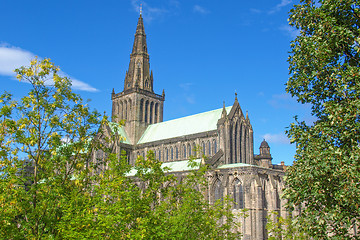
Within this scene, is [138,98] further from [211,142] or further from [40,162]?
[40,162]

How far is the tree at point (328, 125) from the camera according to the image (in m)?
14.2

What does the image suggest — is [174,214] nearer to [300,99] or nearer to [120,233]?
[120,233]

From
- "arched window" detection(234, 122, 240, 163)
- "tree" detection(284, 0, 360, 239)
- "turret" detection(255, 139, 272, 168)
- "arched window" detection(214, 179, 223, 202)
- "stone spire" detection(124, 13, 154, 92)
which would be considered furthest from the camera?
"stone spire" detection(124, 13, 154, 92)

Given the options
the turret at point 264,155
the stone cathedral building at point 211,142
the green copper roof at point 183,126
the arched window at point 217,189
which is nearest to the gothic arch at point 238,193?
the stone cathedral building at point 211,142

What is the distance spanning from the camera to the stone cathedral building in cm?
5109

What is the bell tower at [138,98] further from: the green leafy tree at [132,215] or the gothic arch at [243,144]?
the green leafy tree at [132,215]

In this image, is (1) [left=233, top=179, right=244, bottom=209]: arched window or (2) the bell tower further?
(2) the bell tower

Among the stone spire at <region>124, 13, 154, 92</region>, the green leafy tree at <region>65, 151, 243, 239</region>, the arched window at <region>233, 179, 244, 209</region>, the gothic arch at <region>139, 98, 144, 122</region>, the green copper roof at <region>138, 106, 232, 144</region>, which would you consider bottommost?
the green leafy tree at <region>65, 151, 243, 239</region>

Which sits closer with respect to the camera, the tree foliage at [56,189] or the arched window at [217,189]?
the tree foliage at [56,189]

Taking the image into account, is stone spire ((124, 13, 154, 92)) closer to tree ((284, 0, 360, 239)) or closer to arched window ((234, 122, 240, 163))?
arched window ((234, 122, 240, 163))

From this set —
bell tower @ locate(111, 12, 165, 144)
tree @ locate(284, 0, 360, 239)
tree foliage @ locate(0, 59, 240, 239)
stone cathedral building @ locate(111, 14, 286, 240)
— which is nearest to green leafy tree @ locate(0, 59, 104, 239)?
tree foliage @ locate(0, 59, 240, 239)

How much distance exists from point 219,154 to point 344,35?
43883 mm

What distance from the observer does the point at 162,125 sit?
3022 inches

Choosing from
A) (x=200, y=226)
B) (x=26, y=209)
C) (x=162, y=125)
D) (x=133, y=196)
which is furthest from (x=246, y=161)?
(x=26, y=209)
